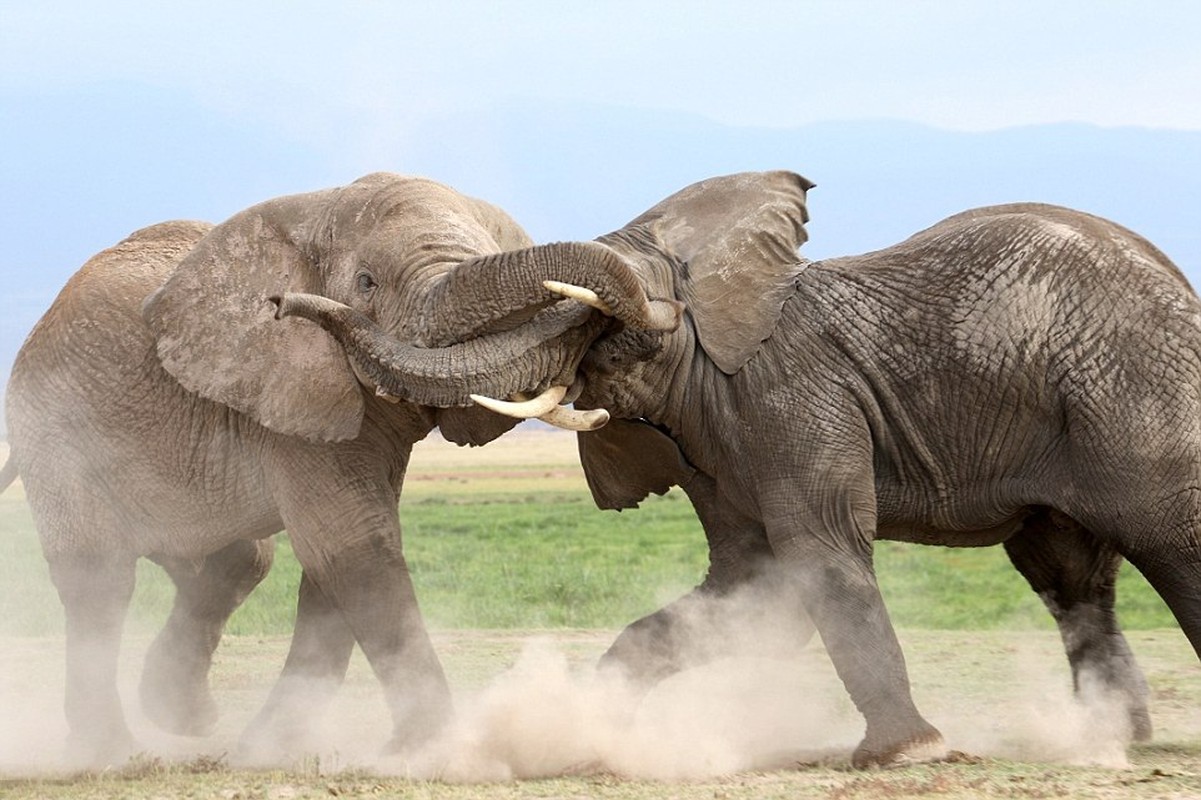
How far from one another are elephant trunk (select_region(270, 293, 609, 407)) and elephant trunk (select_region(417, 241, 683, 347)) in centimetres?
7

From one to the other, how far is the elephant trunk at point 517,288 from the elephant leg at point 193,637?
290 centimetres

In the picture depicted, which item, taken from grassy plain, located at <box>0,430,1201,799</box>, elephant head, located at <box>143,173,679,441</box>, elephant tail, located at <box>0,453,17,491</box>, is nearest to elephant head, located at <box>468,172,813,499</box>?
elephant head, located at <box>143,173,679,441</box>

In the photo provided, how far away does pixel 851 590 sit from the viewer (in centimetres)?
774

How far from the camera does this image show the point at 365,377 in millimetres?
7812

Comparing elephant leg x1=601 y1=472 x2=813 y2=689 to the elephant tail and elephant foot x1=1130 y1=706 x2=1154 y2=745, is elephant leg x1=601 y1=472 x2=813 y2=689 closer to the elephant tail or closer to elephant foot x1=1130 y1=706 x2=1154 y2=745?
elephant foot x1=1130 y1=706 x2=1154 y2=745

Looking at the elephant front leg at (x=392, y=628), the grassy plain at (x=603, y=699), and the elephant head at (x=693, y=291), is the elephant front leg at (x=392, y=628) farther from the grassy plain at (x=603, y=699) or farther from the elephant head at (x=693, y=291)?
the elephant head at (x=693, y=291)

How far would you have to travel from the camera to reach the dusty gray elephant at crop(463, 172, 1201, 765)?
778 cm

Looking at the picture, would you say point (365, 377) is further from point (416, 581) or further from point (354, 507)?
point (416, 581)

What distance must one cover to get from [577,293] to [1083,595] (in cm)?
318

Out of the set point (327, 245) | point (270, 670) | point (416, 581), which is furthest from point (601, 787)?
point (416, 581)

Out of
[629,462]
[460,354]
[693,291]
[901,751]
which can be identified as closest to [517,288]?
[460,354]

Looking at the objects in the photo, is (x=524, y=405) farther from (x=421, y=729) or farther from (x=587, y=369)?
(x=421, y=729)

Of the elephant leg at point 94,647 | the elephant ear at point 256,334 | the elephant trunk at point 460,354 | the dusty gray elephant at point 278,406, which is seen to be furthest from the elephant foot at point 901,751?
the elephant leg at point 94,647

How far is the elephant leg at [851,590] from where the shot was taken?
7.60 meters
